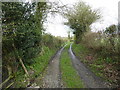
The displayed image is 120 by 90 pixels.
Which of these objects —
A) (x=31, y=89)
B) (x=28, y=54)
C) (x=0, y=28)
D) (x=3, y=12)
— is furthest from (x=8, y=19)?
(x=31, y=89)

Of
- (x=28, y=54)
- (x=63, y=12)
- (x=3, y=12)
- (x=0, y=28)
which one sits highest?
(x=63, y=12)

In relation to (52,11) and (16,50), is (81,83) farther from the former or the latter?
(52,11)

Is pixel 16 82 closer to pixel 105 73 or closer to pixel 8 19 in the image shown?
pixel 8 19

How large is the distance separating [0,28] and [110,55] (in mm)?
7189

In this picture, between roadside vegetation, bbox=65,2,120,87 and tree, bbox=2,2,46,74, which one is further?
roadside vegetation, bbox=65,2,120,87

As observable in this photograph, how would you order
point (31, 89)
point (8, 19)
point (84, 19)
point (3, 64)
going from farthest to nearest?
1. point (84, 19)
2. point (8, 19)
3. point (3, 64)
4. point (31, 89)

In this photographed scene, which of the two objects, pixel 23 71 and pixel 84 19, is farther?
pixel 84 19

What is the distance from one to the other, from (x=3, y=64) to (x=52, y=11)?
7.72m

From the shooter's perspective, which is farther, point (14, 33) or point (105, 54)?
point (105, 54)

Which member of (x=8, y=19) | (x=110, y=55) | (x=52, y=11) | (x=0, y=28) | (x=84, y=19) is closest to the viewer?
(x=0, y=28)

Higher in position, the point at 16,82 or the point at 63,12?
the point at 63,12

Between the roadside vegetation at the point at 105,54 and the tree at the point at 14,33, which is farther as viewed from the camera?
the roadside vegetation at the point at 105,54

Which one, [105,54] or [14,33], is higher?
[14,33]

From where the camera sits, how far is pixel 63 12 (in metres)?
9.02
